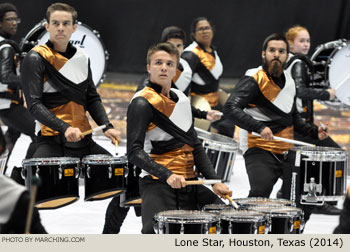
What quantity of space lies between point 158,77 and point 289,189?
4.73 feet

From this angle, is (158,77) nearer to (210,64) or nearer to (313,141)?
(313,141)

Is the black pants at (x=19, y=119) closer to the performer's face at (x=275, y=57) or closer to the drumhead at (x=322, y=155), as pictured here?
the performer's face at (x=275, y=57)

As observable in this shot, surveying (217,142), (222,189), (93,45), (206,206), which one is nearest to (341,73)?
(217,142)

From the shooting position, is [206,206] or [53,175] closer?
[206,206]

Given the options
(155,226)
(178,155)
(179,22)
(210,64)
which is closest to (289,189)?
(178,155)

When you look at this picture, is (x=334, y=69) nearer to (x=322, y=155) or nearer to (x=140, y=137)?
(x=322, y=155)

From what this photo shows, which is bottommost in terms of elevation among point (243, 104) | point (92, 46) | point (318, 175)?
point (318, 175)

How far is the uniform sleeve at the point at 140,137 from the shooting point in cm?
400

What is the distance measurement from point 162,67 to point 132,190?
90 centimetres

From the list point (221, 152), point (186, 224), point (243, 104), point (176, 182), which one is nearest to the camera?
point (186, 224)

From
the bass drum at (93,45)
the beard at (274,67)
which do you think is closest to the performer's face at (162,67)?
the beard at (274,67)

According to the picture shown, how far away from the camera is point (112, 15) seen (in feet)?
43.3

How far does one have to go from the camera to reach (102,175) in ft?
15.0

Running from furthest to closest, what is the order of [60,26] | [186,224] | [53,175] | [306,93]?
[306,93] → [60,26] → [53,175] → [186,224]
